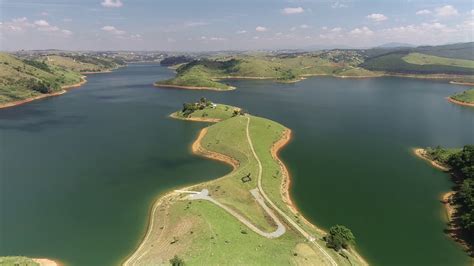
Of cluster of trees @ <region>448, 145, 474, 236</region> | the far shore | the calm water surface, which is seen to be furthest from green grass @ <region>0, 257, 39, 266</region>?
cluster of trees @ <region>448, 145, 474, 236</region>

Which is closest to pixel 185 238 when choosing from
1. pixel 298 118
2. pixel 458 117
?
pixel 298 118

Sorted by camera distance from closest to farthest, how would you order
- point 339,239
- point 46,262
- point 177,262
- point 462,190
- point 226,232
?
point 177,262
point 46,262
point 339,239
point 226,232
point 462,190

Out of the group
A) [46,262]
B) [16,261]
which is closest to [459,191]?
[46,262]

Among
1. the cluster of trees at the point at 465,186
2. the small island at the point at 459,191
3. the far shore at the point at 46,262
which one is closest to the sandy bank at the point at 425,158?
the small island at the point at 459,191

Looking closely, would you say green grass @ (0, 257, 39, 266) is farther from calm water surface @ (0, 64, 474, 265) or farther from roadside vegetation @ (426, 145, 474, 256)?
roadside vegetation @ (426, 145, 474, 256)

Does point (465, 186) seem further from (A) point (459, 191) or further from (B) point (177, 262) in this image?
(B) point (177, 262)

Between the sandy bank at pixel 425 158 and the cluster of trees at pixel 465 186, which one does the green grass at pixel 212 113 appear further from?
the cluster of trees at pixel 465 186

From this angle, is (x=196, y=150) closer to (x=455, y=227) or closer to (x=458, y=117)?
(x=455, y=227)
